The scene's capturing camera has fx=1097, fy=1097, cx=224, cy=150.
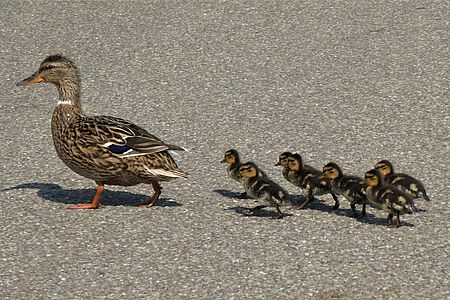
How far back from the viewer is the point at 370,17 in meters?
14.0

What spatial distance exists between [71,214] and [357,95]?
4.08 metres

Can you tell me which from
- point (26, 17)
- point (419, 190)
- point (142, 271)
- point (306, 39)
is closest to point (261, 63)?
point (306, 39)

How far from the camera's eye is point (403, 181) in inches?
331

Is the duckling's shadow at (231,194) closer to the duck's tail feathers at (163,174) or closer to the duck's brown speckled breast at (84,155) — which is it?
the duck's tail feathers at (163,174)

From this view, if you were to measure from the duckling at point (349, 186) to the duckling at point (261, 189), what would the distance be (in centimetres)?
41

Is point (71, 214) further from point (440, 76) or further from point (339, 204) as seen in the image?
point (440, 76)

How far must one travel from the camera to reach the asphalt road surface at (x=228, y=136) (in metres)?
7.20

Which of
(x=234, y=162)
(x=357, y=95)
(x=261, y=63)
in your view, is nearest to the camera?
(x=234, y=162)

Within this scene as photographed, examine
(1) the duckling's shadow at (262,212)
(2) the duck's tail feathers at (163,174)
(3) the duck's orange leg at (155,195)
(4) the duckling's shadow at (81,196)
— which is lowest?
(4) the duckling's shadow at (81,196)

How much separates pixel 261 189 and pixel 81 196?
5.26ft

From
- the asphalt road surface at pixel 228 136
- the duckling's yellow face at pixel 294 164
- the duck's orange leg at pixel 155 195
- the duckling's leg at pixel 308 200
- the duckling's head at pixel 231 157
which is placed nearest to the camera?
the asphalt road surface at pixel 228 136

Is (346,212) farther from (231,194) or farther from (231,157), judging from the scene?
(231,157)

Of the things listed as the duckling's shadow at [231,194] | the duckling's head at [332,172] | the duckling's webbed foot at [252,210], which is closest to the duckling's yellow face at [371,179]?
the duckling's head at [332,172]

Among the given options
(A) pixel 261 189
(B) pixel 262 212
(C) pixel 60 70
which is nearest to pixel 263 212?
(B) pixel 262 212
